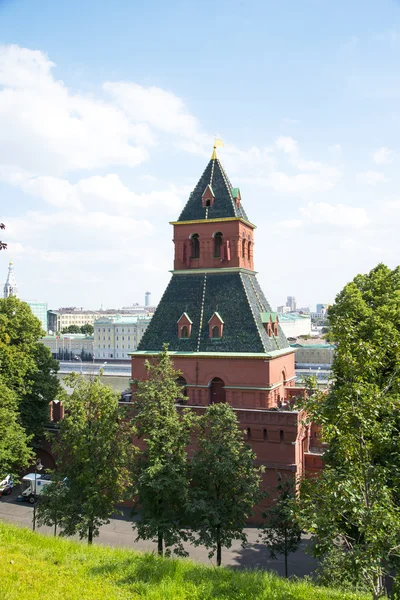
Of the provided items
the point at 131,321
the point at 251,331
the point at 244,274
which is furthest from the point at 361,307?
the point at 131,321

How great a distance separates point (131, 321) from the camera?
472ft

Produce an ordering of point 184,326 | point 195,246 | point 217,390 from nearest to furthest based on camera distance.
A: point 217,390 → point 184,326 → point 195,246

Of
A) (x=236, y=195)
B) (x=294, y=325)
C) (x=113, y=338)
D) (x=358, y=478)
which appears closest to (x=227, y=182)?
(x=236, y=195)

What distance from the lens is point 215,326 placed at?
29.0 metres

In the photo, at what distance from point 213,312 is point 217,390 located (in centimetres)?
479

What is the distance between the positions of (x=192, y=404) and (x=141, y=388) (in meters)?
8.62

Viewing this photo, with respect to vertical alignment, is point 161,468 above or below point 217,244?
below

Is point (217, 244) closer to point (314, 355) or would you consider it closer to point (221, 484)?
point (221, 484)

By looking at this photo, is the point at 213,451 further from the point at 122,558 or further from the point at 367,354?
the point at 367,354

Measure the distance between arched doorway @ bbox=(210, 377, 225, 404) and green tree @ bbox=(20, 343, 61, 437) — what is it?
1163 centimetres

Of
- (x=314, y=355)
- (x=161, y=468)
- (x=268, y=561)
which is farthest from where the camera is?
(x=314, y=355)

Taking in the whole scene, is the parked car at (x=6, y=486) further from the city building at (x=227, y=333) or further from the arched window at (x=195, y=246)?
the arched window at (x=195, y=246)

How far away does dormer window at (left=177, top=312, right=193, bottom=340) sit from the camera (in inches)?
1164

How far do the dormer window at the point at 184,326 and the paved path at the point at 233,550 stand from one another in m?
11.1
